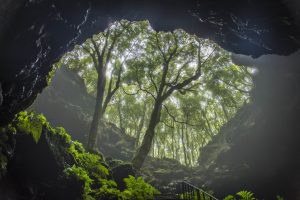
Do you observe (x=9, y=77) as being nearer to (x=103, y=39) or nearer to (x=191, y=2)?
(x=191, y=2)

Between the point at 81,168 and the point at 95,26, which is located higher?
the point at 95,26

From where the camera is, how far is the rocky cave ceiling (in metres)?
4.85

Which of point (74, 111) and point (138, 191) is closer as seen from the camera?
point (138, 191)

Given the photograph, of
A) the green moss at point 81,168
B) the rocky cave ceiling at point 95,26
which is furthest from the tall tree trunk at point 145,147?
the rocky cave ceiling at point 95,26

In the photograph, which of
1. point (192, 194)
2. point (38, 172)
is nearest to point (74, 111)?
point (192, 194)

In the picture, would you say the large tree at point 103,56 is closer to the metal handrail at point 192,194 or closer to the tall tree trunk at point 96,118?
the tall tree trunk at point 96,118

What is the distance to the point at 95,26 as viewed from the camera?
8.34 m

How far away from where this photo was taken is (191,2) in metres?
7.46

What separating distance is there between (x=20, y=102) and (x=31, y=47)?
5.35 ft

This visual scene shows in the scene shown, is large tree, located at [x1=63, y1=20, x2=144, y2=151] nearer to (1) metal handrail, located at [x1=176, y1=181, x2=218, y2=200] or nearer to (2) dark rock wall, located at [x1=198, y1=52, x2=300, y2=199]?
(1) metal handrail, located at [x1=176, y1=181, x2=218, y2=200]

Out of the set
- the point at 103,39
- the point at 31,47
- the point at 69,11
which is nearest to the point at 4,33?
the point at 31,47

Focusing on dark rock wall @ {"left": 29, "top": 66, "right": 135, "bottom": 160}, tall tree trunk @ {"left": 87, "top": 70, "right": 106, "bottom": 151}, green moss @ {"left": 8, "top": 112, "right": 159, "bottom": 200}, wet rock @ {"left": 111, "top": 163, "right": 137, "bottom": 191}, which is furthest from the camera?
dark rock wall @ {"left": 29, "top": 66, "right": 135, "bottom": 160}

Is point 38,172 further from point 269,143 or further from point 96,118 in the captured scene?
point 269,143

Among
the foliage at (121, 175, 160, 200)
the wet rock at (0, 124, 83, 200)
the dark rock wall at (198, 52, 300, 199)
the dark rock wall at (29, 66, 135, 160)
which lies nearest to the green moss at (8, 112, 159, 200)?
the foliage at (121, 175, 160, 200)
